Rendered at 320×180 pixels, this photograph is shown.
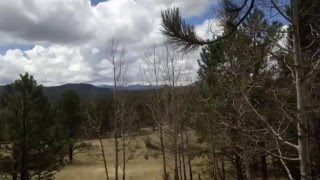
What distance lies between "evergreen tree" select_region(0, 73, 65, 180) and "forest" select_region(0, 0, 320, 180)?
2.1 inches

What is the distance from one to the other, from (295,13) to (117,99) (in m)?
23.2

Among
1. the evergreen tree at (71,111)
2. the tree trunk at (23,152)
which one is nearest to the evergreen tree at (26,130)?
the tree trunk at (23,152)

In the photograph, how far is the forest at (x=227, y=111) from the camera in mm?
5023

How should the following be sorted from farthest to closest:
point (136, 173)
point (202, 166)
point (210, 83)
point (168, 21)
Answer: point (136, 173) < point (202, 166) < point (210, 83) < point (168, 21)

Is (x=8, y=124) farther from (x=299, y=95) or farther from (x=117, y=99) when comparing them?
(x=299, y=95)

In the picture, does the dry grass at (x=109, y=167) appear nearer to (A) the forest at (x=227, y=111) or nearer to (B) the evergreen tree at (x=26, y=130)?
(A) the forest at (x=227, y=111)

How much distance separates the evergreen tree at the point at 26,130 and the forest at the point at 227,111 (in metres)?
0.05

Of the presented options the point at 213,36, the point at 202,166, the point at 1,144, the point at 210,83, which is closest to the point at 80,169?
the point at 202,166

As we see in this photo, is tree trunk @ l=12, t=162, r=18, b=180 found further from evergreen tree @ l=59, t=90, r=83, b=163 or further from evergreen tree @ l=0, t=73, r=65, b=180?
evergreen tree @ l=59, t=90, r=83, b=163

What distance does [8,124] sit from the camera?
21.8m

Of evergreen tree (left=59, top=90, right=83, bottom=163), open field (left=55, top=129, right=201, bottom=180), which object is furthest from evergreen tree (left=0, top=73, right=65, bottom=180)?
evergreen tree (left=59, top=90, right=83, bottom=163)

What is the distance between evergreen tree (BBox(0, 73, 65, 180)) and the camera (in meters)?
21.8

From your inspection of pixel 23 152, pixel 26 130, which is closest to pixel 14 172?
pixel 23 152

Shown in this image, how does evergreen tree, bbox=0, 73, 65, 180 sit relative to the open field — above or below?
above
